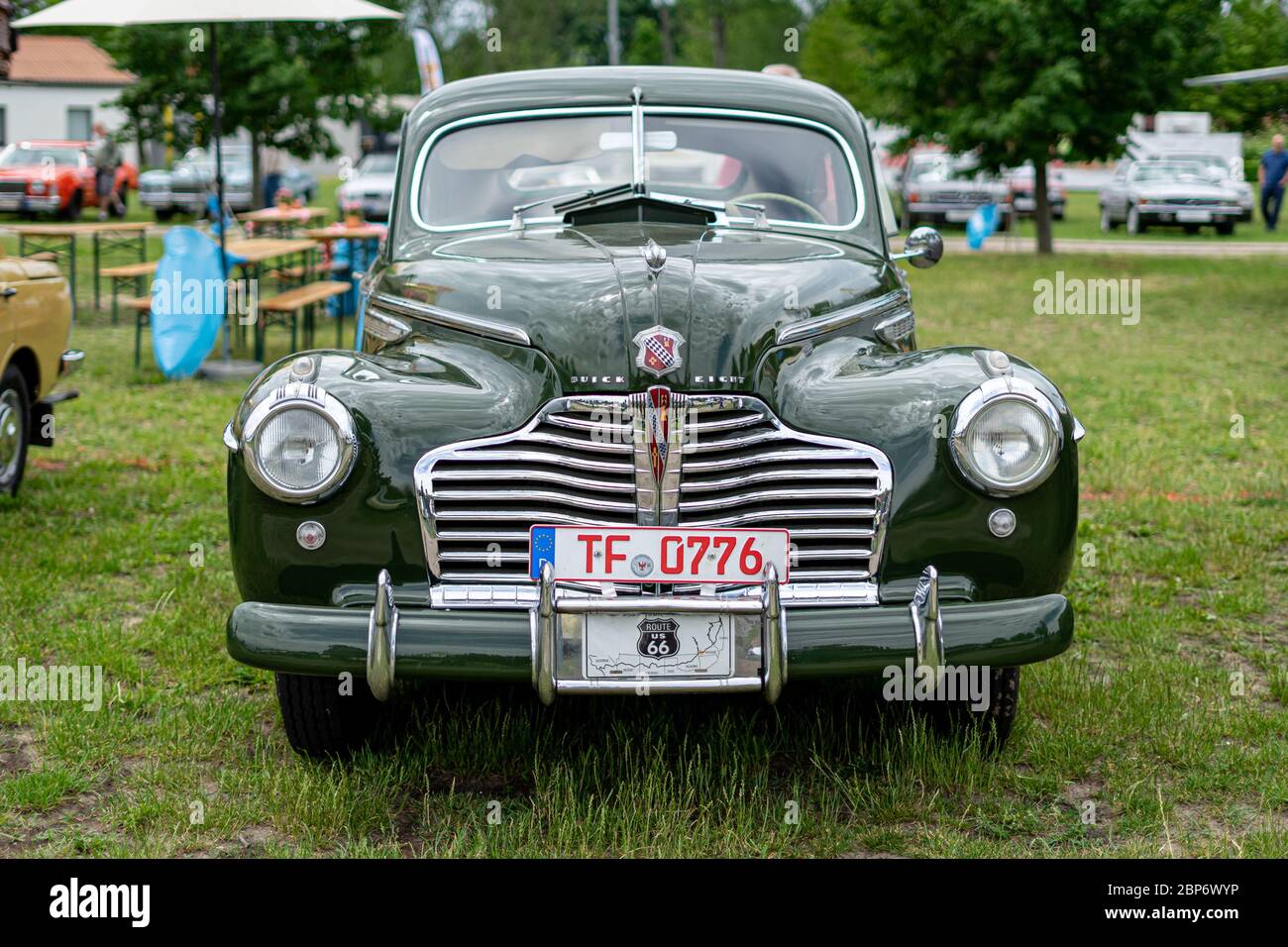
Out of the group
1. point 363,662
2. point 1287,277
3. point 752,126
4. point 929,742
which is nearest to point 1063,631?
point 929,742

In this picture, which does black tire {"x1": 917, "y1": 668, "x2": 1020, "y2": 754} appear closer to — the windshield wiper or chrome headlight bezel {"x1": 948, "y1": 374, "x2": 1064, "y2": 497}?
chrome headlight bezel {"x1": 948, "y1": 374, "x2": 1064, "y2": 497}

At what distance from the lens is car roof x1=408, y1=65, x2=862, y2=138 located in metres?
5.03

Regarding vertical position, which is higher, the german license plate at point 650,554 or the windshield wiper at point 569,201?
the windshield wiper at point 569,201

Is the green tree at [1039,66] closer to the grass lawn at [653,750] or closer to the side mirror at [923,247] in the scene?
the grass lawn at [653,750]

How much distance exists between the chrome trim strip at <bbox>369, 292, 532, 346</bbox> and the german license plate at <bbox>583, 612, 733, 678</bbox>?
893mm

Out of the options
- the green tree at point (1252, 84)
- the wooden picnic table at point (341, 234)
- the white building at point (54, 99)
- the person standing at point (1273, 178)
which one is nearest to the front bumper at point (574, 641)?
the wooden picnic table at point (341, 234)

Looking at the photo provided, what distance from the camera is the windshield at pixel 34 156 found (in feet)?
86.8

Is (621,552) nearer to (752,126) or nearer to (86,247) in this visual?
(752,126)

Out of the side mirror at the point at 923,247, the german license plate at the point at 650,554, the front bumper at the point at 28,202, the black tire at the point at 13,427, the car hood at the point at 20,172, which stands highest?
the car hood at the point at 20,172

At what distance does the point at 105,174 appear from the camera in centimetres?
2784

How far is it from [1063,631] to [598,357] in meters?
1.36

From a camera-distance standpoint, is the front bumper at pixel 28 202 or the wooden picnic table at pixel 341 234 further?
the front bumper at pixel 28 202

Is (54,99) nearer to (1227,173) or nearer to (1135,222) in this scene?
(1135,222)

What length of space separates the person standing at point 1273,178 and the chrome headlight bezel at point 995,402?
27715 millimetres
